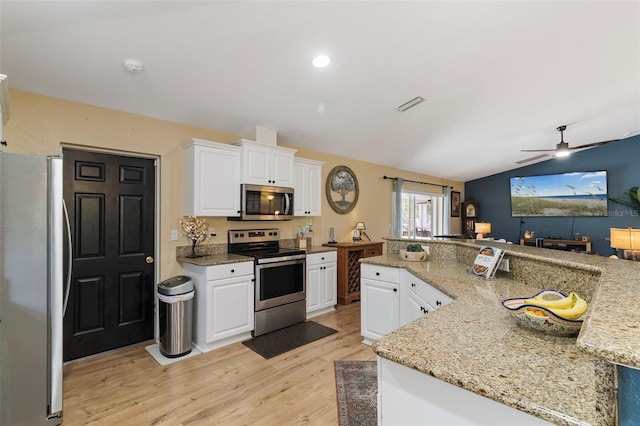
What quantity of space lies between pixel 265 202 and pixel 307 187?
81 cm

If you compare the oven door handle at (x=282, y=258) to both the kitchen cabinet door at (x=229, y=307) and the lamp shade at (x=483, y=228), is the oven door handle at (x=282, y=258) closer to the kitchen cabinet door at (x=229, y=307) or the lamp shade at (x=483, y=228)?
the kitchen cabinet door at (x=229, y=307)

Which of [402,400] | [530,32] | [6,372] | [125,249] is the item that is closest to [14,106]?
[125,249]

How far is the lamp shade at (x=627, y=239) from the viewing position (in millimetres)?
3721

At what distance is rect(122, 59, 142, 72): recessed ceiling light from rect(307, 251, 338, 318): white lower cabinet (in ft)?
8.74

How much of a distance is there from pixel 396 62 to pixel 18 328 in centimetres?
335

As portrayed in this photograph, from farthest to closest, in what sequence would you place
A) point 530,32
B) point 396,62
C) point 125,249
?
1. point 125,249
2. point 396,62
3. point 530,32

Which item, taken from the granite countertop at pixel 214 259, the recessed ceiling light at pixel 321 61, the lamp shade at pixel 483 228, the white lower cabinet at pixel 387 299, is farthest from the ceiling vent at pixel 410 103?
the lamp shade at pixel 483 228

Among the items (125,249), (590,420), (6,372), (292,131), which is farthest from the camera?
(292,131)

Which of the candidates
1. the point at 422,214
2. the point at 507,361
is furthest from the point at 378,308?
the point at 422,214

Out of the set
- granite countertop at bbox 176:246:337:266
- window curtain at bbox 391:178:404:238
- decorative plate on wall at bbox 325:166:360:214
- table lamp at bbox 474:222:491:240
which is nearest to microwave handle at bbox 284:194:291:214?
granite countertop at bbox 176:246:337:266

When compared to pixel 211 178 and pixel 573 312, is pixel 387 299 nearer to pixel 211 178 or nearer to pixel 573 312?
pixel 573 312

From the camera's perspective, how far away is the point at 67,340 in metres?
2.77

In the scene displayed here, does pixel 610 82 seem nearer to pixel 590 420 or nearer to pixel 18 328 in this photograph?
pixel 590 420

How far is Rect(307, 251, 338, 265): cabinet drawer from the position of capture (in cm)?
400
